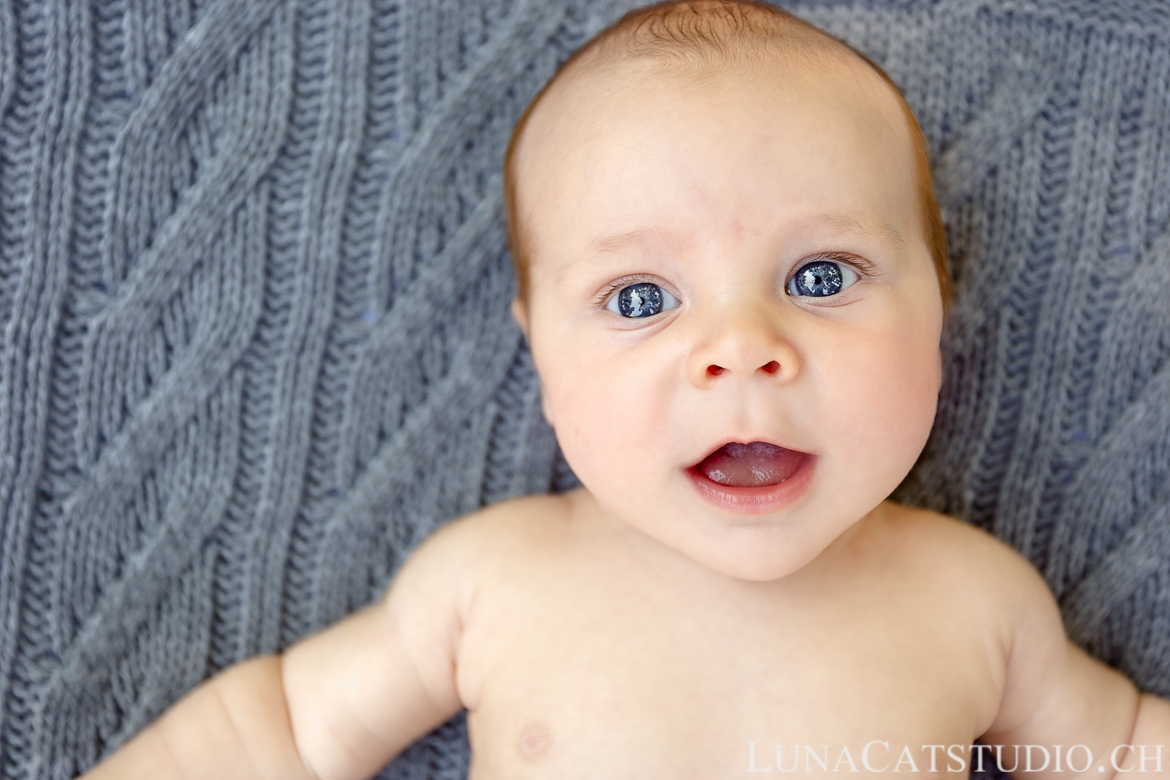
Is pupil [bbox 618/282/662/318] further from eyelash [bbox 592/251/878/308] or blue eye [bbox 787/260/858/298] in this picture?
blue eye [bbox 787/260/858/298]

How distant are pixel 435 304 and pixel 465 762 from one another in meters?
0.58

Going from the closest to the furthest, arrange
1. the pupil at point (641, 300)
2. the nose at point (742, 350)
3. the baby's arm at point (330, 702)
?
the nose at point (742, 350), the pupil at point (641, 300), the baby's arm at point (330, 702)

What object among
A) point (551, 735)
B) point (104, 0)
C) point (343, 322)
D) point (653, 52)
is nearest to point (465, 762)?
point (551, 735)

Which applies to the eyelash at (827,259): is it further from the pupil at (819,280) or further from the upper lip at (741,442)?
the upper lip at (741,442)

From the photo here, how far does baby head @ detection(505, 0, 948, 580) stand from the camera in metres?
0.97

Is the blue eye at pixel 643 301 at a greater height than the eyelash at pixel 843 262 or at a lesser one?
lesser

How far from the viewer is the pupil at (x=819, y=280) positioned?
1.02 m

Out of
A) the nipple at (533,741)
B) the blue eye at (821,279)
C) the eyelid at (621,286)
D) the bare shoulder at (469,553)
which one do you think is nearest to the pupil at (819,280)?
the blue eye at (821,279)

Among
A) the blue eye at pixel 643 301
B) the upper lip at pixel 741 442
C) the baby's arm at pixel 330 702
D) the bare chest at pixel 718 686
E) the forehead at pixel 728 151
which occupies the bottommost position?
the baby's arm at pixel 330 702

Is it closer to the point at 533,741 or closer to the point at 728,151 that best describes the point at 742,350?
the point at 728,151

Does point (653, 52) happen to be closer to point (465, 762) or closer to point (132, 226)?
point (132, 226)

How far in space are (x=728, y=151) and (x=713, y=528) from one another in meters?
0.36

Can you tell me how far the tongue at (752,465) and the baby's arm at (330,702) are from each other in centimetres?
34

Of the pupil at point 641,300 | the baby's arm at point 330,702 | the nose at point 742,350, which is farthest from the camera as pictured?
the baby's arm at point 330,702
